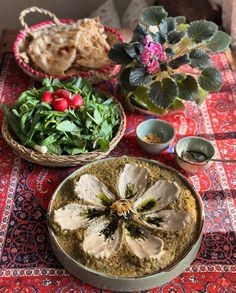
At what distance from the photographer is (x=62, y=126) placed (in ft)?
4.49

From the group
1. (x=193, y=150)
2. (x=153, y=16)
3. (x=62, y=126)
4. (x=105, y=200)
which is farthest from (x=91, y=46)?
(x=105, y=200)

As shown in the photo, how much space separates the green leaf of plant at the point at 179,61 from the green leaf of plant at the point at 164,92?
68mm

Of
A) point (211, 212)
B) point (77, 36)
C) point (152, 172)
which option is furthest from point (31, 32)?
point (211, 212)

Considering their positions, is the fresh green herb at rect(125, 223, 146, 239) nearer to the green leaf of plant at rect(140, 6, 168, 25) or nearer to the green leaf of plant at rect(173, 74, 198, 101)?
the green leaf of plant at rect(173, 74, 198, 101)

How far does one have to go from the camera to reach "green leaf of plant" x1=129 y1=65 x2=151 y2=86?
1.41m

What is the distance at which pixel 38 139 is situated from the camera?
4.57 ft

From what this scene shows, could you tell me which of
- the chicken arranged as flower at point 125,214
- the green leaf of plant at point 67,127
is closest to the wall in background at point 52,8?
the green leaf of plant at point 67,127

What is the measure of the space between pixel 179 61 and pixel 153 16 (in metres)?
0.22

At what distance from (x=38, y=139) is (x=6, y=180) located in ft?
0.59

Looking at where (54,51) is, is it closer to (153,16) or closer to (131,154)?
(153,16)

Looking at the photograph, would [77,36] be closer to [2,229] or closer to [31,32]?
[31,32]

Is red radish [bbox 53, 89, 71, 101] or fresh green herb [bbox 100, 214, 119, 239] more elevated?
red radish [bbox 53, 89, 71, 101]

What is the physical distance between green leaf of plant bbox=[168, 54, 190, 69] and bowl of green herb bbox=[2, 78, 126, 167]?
0.26 metres

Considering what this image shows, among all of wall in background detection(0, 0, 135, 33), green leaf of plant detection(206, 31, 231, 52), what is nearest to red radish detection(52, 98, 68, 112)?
green leaf of plant detection(206, 31, 231, 52)
